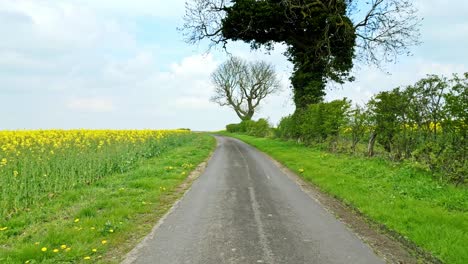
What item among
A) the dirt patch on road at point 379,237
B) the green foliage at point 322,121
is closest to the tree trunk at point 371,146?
→ the green foliage at point 322,121

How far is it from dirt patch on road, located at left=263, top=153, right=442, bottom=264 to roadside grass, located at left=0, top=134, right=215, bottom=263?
13.5 ft

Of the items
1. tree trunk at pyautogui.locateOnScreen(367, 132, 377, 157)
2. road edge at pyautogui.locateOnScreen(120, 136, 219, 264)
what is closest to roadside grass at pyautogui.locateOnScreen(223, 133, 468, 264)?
tree trunk at pyautogui.locateOnScreen(367, 132, 377, 157)

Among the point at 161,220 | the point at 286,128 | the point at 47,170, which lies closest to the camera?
the point at 161,220

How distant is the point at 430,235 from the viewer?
23.0ft

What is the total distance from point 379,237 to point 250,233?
2463 mm

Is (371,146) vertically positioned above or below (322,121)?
below

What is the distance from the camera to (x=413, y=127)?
1375 centimetres

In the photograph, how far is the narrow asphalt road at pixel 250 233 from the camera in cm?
589

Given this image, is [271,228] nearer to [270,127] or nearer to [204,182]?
[204,182]

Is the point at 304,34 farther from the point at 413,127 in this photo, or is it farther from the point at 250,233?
the point at 250,233

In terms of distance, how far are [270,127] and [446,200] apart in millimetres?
41128

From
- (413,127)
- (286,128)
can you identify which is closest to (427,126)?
(413,127)

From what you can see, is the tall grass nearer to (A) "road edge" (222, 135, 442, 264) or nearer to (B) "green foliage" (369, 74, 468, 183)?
(A) "road edge" (222, 135, 442, 264)

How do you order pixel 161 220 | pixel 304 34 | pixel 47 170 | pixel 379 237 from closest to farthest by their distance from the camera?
pixel 379 237, pixel 161 220, pixel 47 170, pixel 304 34
